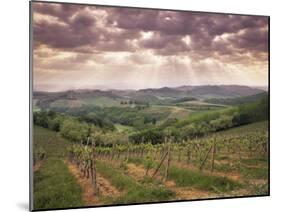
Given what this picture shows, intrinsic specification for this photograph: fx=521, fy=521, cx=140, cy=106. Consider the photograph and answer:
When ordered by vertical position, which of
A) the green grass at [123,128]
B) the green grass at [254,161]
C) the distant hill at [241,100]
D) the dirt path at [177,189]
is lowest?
the dirt path at [177,189]

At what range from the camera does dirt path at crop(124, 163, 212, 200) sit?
6004 mm

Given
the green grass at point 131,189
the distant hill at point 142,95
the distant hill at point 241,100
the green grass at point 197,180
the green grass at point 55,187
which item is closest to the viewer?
the green grass at point 55,187

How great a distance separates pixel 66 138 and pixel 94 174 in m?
0.51

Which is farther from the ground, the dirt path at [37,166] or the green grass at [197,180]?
the dirt path at [37,166]

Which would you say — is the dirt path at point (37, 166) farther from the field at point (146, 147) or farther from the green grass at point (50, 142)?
the green grass at point (50, 142)

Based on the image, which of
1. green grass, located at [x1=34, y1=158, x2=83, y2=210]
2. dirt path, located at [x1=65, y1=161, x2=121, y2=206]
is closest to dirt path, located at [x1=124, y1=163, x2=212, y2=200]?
dirt path, located at [x1=65, y1=161, x2=121, y2=206]

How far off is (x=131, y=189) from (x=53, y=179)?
90 centimetres

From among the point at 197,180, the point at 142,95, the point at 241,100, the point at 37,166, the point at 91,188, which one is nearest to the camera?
the point at 37,166

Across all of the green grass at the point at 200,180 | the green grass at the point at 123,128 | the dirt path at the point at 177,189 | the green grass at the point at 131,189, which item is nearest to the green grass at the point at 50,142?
the green grass at the point at 131,189

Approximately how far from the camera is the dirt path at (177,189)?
6.00m

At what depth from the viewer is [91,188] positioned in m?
5.79

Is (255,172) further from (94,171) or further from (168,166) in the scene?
(94,171)

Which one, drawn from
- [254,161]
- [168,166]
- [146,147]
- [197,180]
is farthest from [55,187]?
[254,161]

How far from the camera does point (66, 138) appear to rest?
5.79m
